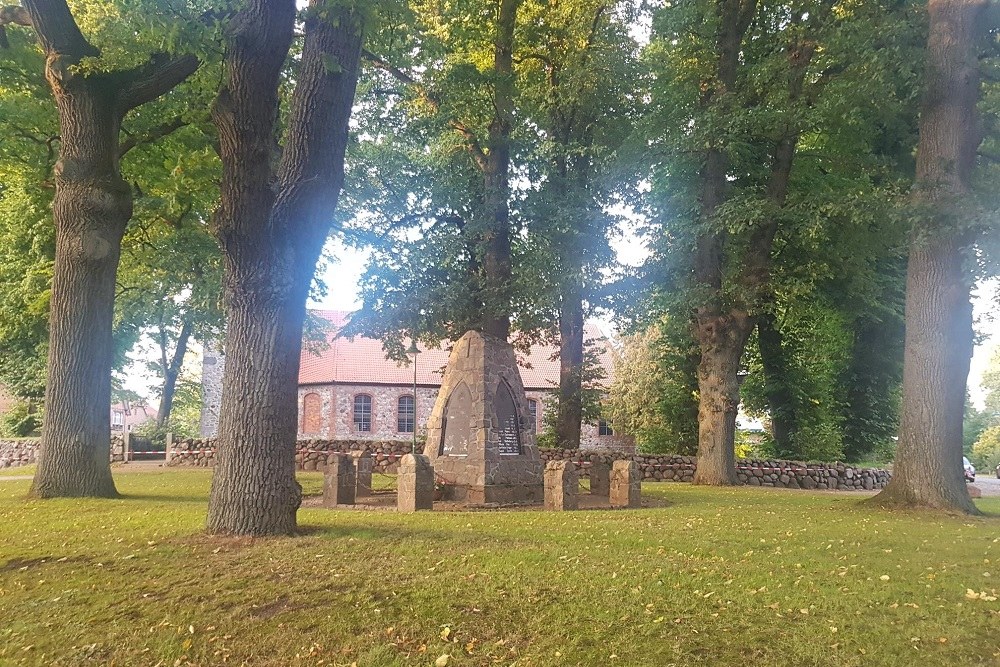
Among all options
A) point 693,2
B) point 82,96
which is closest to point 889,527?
point 693,2

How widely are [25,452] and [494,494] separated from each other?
22.1 meters

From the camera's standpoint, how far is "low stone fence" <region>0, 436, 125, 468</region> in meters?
26.5

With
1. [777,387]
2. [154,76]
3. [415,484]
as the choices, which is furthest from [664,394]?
[154,76]

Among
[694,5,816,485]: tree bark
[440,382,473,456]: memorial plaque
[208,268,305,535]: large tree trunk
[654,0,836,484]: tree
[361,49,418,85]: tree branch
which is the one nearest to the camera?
[208,268,305,535]: large tree trunk

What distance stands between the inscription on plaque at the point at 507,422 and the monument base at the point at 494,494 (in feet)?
2.39

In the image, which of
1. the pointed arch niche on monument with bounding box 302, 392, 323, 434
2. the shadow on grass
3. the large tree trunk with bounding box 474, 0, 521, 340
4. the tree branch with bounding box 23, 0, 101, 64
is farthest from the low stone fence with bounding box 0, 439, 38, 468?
the tree branch with bounding box 23, 0, 101, 64

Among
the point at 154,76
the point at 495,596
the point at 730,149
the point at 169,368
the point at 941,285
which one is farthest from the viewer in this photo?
the point at 169,368

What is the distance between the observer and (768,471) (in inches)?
837

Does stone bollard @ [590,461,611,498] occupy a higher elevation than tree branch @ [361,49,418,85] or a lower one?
lower

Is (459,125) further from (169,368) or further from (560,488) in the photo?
(169,368)

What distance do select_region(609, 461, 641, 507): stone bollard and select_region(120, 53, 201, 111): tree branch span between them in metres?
9.93

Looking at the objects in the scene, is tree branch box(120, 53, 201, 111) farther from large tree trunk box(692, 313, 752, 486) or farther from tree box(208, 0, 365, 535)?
large tree trunk box(692, 313, 752, 486)

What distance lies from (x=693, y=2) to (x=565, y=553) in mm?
13195

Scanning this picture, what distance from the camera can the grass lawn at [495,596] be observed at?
4.35 m
